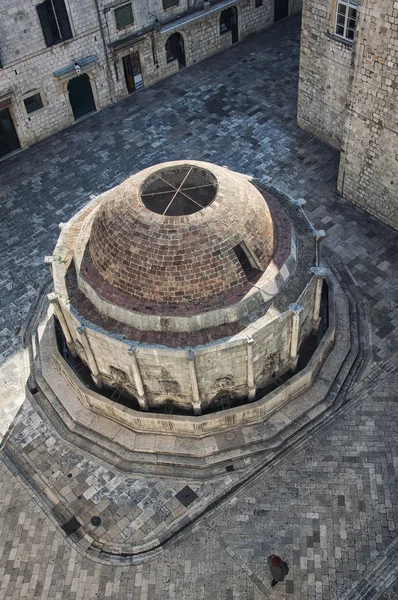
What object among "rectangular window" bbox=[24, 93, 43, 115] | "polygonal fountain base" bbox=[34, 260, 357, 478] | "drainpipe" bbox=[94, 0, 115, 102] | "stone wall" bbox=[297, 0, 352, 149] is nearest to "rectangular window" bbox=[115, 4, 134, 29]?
"drainpipe" bbox=[94, 0, 115, 102]

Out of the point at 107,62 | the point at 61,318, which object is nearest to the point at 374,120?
the point at 61,318

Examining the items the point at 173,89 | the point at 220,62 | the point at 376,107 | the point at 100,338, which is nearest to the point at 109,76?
the point at 173,89

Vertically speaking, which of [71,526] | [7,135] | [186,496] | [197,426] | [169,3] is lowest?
[71,526]

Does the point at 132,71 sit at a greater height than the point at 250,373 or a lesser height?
greater

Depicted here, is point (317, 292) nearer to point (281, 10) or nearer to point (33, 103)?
point (33, 103)

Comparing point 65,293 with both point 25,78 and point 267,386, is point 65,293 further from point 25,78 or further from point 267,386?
point 25,78

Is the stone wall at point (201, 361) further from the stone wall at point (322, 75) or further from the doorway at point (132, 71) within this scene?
the doorway at point (132, 71)

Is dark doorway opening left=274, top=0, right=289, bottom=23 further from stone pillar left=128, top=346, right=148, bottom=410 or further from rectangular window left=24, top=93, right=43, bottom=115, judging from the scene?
stone pillar left=128, top=346, right=148, bottom=410
